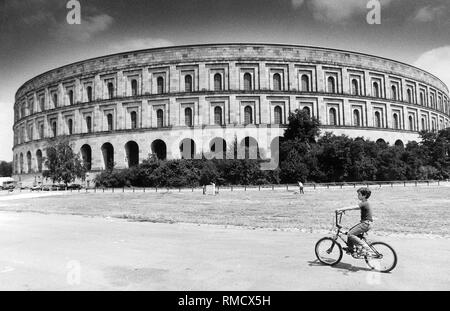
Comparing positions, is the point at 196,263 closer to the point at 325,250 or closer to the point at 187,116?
the point at 325,250

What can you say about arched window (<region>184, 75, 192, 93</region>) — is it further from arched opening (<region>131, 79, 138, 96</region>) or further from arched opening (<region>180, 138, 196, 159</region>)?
arched opening (<region>131, 79, 138, 96</region>)

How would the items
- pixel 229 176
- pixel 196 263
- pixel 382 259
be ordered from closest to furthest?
pixel 382 259
pixel 196 263
pixel 229 176

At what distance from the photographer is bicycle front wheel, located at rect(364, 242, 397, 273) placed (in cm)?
669

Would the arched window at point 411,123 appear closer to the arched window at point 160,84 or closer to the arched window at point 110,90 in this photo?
the arched window at point 160,84

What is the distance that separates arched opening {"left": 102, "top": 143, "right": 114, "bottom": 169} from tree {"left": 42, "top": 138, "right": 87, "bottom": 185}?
535cm

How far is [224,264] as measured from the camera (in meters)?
7.26

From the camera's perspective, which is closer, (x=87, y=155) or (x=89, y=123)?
(x=89, y=123)

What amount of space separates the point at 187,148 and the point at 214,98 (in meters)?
7.77

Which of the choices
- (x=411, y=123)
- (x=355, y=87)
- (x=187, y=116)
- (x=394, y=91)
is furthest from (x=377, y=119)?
(x=187, y=116)

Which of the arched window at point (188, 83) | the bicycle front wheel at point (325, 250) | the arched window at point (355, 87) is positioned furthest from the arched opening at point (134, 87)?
the bicycle front wheel at point (325, 250)

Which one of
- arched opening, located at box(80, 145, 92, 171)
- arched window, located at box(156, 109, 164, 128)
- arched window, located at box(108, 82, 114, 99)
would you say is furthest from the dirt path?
arched opening, located at box(80, 145, 92, 171)

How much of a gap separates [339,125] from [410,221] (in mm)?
42216

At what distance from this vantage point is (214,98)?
5125 centimetres

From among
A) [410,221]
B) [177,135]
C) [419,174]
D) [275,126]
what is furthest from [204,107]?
[410,221]
